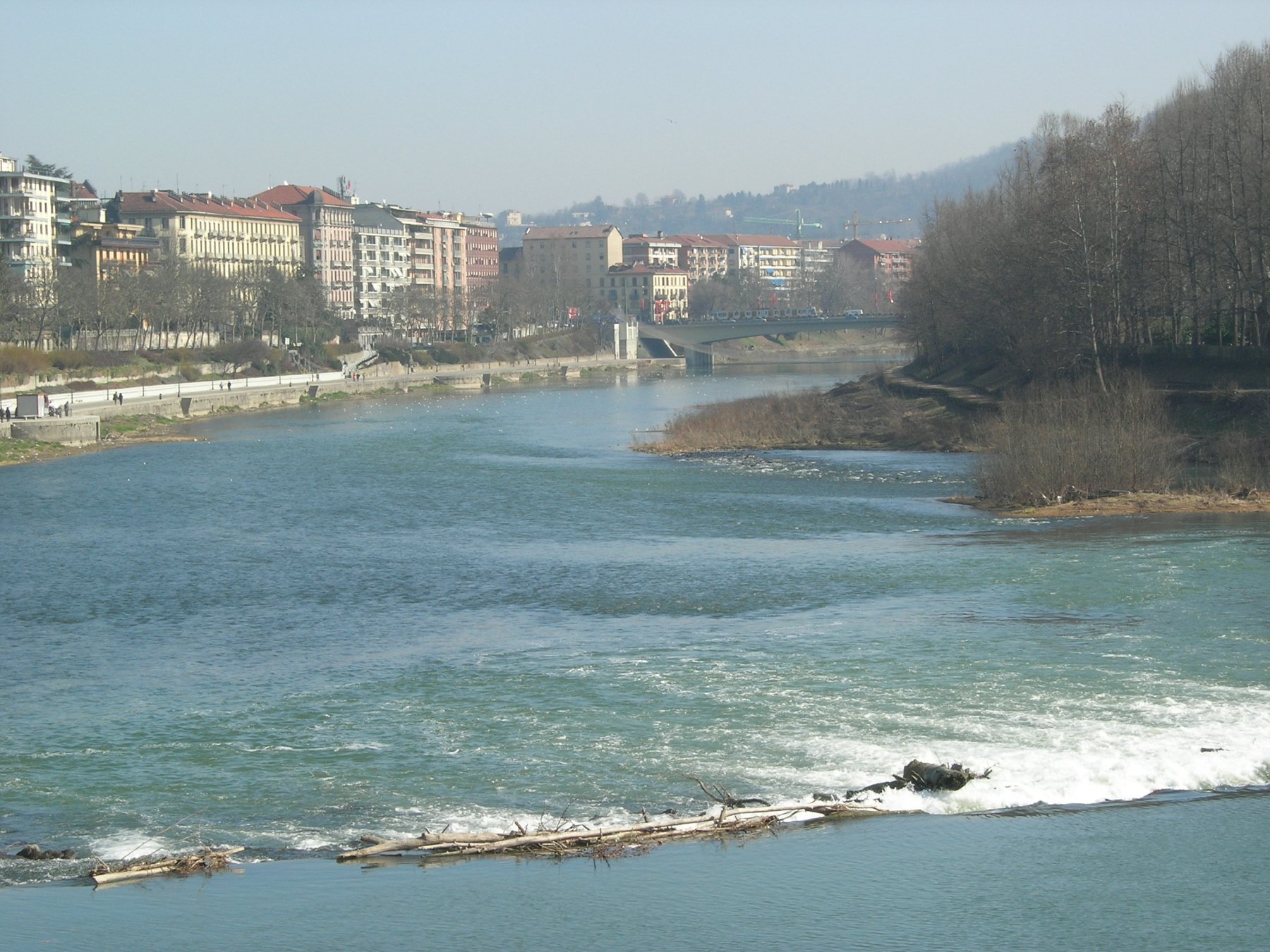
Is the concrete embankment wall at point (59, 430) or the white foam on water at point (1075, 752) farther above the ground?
the concrete embankment wall at point (59, 430)

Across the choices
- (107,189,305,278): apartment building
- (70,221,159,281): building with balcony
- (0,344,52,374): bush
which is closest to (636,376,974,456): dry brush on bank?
(0,344,52,374): bush

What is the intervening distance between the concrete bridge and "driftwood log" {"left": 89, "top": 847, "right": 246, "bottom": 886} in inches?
4260

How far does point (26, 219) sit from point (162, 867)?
9531 cm

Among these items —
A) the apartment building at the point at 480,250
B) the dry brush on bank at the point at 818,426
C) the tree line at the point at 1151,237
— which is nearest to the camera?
the tree line at the point at 1151,237

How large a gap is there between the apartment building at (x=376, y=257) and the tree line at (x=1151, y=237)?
9861 cm

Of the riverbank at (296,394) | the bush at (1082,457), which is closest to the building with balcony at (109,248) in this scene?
the riverbank at (296,394)

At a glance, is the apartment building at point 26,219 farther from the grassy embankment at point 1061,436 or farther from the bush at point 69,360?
the grassy embankment at point 1061,436

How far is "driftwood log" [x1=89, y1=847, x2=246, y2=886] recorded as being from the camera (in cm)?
1334

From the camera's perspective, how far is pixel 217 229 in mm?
130625

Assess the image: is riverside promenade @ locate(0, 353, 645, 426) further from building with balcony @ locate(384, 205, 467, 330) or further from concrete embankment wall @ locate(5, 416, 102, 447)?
building with balcony @ locate(384, 205, 467, 330)

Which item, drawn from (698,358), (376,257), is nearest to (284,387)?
(698,358)

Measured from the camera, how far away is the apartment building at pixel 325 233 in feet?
472

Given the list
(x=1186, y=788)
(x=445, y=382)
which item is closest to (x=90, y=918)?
(x=1186, y=788)

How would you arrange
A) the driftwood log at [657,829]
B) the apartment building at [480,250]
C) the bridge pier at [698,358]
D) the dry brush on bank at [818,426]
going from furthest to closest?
the apartment building at [480,250] → the bridge pier at [698,358] → the dry brush on bank at [818,426] → the driftwood log at [657,829]
